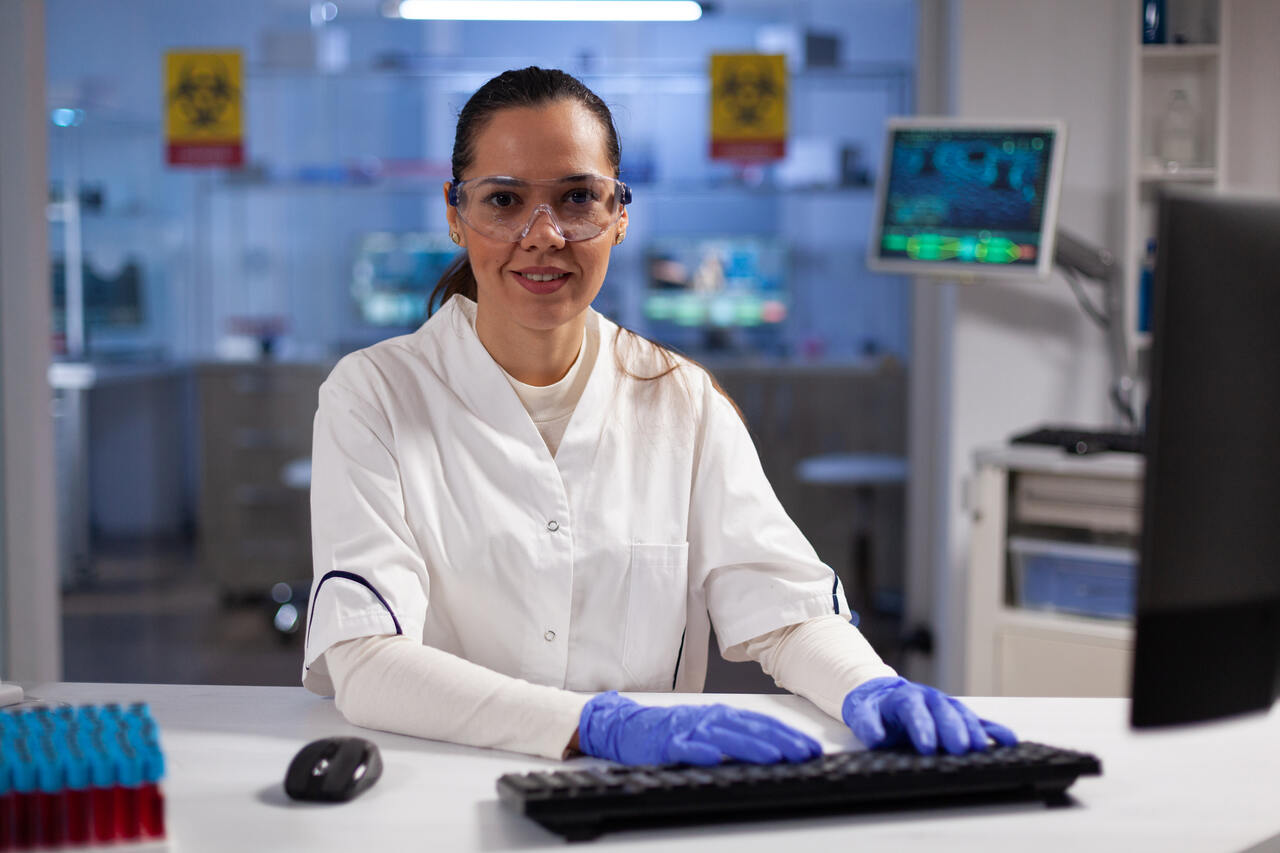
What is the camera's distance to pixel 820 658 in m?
1.33

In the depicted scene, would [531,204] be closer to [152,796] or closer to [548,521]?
[548,521]

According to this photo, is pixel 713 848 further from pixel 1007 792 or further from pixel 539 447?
pixel 539 447

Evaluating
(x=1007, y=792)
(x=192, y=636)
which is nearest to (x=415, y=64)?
(x=192, y=636)

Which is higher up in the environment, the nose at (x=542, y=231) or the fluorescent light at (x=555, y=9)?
the fluorescent light at (x=555, y=9)

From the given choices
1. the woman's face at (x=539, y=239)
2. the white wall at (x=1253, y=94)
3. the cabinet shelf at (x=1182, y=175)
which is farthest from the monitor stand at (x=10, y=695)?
the white wall at (x=1253, y=94)

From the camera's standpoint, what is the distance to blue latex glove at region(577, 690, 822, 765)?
3.40ft

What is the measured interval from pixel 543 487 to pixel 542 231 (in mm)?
302

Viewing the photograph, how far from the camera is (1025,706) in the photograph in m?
1.31

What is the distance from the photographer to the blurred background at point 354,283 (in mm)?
4036

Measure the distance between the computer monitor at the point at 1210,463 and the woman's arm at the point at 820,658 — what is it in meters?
0.47

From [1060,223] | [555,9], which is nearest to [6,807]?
[1060,223]

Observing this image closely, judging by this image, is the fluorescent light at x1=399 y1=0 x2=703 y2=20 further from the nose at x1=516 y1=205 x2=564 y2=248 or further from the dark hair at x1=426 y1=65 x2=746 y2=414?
the nose at x1=516 y1=205 x2=564 y2=248

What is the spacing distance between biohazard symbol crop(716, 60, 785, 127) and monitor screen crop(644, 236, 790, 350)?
64cm

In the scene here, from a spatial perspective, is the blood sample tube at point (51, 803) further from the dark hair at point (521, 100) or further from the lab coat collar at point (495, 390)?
the dark hair at point (521, 100)
